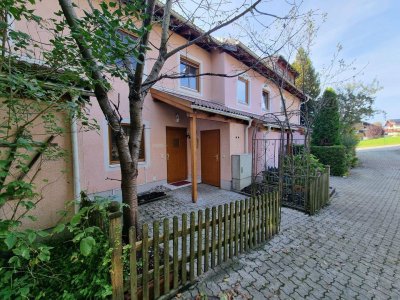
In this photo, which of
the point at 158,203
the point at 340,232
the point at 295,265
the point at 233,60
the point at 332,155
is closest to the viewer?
the point at 295,265

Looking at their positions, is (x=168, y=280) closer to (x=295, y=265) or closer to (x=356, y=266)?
(x=295, y=265)

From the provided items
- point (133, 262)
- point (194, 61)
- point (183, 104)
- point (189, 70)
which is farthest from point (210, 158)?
point (133, 262)

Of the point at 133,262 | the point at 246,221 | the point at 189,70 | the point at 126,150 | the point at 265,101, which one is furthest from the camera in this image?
the point at 265,101

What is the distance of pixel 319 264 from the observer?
11.4ft

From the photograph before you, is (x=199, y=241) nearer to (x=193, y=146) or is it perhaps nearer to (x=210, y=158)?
(x=193, y=146)

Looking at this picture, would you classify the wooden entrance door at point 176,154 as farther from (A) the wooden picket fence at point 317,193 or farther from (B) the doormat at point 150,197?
(A) the wooden picket fence at point 317,193

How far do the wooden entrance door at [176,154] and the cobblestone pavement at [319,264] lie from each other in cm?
448

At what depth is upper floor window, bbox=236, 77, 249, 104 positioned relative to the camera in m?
10.7

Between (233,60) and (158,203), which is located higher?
A: (233,60)

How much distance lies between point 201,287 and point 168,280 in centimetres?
55

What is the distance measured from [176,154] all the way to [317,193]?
530 centimetres

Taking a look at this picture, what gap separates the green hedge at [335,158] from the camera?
12484 mm

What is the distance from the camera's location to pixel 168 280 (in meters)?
2.66

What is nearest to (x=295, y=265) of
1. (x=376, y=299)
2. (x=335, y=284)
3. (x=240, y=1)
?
(x=335, y=284)
